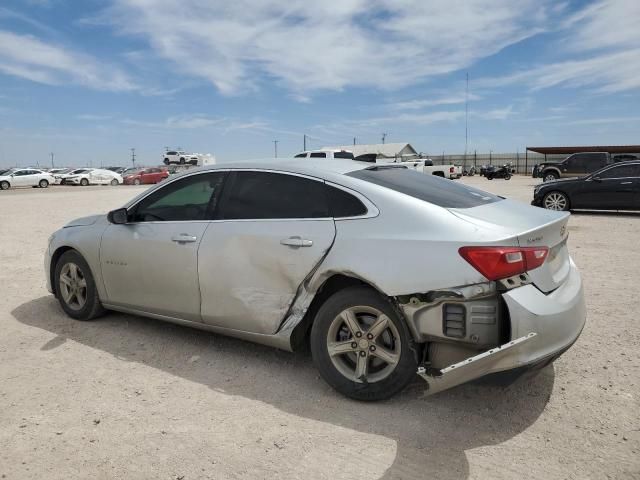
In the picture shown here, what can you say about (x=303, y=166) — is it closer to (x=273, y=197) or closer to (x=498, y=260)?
(x=273, y=197)

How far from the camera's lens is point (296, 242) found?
343cm

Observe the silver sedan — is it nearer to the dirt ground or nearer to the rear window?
the rear window

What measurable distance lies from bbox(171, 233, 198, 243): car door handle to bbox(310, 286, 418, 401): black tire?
126 centimetres

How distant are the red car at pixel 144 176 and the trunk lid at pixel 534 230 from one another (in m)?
43.1

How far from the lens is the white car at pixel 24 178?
37.9 metres

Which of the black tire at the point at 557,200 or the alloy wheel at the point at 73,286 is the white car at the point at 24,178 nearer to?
the black tire at the point at 557,200

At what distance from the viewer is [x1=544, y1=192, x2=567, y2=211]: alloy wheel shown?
45.9 ft

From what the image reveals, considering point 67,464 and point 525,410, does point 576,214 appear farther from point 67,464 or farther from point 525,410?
point 67,464

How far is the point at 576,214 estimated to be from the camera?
46.6ft

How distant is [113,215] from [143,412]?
6.59 feet

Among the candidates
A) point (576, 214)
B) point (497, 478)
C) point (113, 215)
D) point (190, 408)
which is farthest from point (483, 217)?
point (576, 214)

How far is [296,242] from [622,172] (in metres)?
13.1

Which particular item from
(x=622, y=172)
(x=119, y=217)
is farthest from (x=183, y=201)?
(x=622, y=172)

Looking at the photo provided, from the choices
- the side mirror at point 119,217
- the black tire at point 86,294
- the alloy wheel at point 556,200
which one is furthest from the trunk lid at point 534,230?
the alloy wheel at point 556,200
